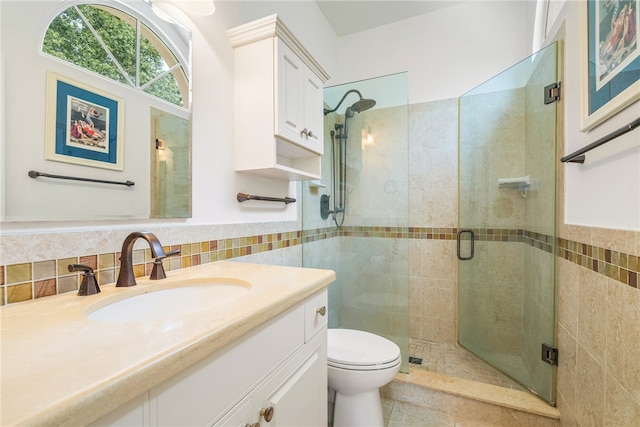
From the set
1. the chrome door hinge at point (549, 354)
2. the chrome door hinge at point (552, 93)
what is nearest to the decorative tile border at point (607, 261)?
the chrome door hinge at point (549, 354)

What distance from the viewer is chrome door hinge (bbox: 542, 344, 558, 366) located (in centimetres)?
152

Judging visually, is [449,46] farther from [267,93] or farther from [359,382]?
[359,382]

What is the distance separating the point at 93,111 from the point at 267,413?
3.21ft

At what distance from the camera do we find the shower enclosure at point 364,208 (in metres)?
2.04

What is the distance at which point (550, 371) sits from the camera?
60.4 inches

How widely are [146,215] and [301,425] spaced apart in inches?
33.7

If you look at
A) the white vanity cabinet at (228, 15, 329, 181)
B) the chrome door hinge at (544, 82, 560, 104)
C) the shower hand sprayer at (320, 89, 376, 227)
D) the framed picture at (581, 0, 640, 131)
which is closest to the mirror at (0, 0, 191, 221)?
the white vanity cabinet at (228, 15, 329, 181)

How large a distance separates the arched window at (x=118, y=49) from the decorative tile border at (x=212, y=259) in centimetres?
57

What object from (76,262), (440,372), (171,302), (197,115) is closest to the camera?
(76,262)

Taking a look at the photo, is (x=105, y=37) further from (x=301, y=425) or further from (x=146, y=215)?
(x=301, y=425)

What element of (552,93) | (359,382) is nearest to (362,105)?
(552,93)

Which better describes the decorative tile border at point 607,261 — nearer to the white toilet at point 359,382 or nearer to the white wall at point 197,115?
the white toilet at point 359,382

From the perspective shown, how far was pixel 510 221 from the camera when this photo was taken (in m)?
2.02

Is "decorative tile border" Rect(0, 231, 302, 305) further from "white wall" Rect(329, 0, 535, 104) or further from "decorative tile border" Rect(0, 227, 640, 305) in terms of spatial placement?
"white wall" Rect(329, 0, 535, 104)
